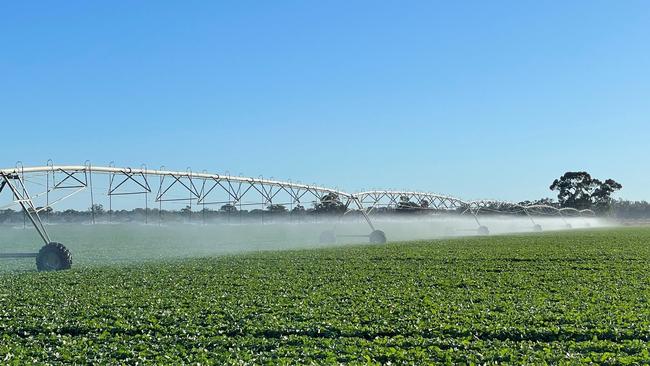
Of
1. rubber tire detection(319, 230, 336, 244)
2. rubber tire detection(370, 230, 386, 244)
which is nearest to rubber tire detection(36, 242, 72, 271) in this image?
rubber tire detection(370, 230, 386, 244)

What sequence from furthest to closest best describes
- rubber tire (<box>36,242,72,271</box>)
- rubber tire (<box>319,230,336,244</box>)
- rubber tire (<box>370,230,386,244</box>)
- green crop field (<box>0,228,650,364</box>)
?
rubber tire (<box>319,230,336,244</box>), rubber tire (<box>370,230,386,244</box>), rubber tire (<box>36,242,72,271</box>), green crop field (<box>0,228,650,364</box>)

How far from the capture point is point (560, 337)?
1231cm

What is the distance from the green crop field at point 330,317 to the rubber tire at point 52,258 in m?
2.93

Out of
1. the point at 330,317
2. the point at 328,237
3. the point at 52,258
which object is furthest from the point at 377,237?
the point at 330,317

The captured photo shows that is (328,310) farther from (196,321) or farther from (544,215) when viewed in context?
(544,215)

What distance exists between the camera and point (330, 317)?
14531 mm

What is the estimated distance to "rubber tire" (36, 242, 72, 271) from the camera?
95.3 feet

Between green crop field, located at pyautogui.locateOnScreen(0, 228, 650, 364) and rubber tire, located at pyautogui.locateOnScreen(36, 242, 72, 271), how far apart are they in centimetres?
293

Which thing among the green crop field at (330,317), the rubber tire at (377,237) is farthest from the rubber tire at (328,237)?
the green crop field at (330,317)

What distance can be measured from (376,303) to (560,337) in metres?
5.35

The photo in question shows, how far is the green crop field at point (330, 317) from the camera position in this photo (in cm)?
1125

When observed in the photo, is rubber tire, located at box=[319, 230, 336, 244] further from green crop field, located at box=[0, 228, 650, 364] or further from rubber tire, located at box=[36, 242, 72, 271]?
green crop field, located at box=[0, 228, 650, 364]

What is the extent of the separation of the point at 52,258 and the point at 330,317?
62.9 ft

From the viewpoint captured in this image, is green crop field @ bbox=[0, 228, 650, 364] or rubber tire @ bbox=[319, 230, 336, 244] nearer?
green crop field @ bbox=[0, 228, 650, 364]
